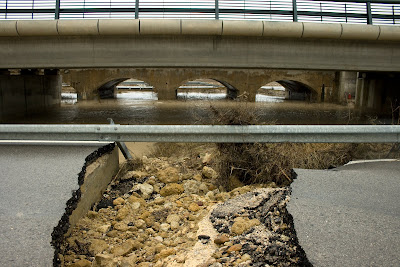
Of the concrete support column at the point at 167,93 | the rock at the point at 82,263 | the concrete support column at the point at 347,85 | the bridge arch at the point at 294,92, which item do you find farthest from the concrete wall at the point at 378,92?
the rock at the point at 82,263

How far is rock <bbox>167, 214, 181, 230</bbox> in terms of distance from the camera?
3395mm

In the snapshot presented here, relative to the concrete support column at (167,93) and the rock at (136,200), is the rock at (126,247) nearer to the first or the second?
the rock at (136,200)

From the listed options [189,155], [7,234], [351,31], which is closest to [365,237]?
[7,234]

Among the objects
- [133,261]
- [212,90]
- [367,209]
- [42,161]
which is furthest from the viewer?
[212,90]

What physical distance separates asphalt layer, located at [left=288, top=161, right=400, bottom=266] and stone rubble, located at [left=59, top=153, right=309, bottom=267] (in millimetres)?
125

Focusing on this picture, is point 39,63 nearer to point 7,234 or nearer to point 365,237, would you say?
point 7,234

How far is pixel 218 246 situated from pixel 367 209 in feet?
4.15

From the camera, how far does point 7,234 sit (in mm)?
2561

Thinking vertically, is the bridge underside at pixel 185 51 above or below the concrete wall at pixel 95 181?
above

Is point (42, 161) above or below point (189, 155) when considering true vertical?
above

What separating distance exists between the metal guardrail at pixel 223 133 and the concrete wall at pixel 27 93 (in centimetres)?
1284

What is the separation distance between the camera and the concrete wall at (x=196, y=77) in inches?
1264

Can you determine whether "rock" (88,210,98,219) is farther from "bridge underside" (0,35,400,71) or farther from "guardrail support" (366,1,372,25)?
"guardrail support" (366,1,372,25)

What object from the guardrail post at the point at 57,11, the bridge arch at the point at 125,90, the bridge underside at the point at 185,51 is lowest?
the bridge arch at the point at 125,90
